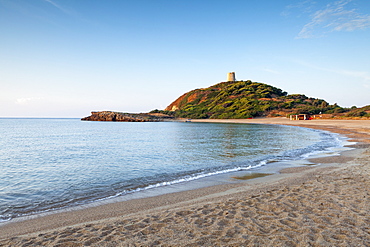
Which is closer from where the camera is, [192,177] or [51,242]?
[51,242]

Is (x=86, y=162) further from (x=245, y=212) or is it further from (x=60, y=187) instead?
(x=245, y=212)

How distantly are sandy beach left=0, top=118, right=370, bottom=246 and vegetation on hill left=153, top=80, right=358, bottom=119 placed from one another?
70.7 meters

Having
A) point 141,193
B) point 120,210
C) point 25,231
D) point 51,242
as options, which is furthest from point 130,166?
point 51,242

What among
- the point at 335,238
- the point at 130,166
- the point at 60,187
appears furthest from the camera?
the point at 130,166

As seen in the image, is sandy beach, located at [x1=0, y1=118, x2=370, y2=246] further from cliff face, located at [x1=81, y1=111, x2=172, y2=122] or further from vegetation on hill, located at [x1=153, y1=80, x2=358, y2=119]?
cliff face, located at [x1=81, y1=111, x2=172, y2=122]

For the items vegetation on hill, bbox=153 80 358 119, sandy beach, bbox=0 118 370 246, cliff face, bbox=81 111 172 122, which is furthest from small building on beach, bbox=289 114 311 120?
sandy beach, bbox=0 118 370 246

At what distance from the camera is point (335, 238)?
417 centimetres

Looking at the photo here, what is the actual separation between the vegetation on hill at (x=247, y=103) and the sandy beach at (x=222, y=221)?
2782 inches

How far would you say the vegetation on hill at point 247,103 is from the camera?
301 ft

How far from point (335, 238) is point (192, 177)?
6647mm

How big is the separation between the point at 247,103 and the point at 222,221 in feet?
348

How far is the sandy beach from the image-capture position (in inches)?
168

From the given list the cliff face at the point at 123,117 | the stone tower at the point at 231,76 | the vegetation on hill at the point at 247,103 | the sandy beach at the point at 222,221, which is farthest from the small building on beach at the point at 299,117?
the stone tower at the point at 231,76

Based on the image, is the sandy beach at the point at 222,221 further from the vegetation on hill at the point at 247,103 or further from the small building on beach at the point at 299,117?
the small building on beach at the point at 299,117
